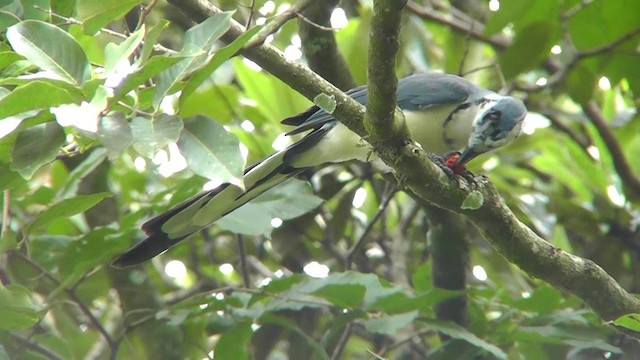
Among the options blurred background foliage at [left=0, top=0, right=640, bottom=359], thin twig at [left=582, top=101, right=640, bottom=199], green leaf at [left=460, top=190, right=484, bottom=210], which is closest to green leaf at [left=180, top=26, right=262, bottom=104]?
blurred background foliage at [left=0, top=0, right=640, bottom=359]

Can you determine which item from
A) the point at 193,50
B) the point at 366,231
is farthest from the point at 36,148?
the point at 366,231

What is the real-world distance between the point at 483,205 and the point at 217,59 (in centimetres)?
101

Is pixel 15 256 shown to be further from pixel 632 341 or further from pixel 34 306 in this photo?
pixel 632 341

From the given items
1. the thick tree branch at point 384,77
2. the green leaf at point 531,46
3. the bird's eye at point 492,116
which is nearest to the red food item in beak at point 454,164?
the bird's eye at point 492,116

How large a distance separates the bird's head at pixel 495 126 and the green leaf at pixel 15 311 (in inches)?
62.7

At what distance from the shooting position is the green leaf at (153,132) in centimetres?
216

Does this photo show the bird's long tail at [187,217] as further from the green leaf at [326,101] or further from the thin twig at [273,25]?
the green leaf at [326,101]

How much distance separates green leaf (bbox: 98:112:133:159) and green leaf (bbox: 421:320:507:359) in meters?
1.49

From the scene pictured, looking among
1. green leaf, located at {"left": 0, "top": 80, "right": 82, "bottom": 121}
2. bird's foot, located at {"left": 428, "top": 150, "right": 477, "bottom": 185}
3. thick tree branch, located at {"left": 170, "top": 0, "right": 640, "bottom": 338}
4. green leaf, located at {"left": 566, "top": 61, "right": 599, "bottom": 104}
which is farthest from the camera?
green leaf, located at {"left": 566, "top": 61, "right": 599, "bottom": 104}

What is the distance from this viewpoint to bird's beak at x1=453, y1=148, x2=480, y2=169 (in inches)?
129

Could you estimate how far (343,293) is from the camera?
10.4ft

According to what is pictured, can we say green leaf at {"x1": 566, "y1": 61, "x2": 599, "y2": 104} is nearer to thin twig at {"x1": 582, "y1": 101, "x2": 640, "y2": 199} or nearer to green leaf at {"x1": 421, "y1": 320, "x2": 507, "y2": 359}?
thin twig at {"x1": 582, "y1": 101, "x2": 640, "y2": 199}

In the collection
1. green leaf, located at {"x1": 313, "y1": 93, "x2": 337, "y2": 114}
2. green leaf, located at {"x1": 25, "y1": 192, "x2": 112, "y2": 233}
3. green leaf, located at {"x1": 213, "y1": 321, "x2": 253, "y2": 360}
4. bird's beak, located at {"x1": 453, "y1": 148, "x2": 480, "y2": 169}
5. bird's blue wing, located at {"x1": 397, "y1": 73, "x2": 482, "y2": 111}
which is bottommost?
green leaf, located at {"x1": 213, "y1": 321, "x2": 253, "y2": 360}

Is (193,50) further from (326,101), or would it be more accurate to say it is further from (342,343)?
(342,343)
